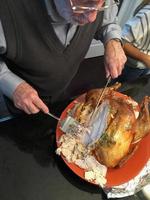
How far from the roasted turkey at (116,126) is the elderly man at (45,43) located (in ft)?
0.38

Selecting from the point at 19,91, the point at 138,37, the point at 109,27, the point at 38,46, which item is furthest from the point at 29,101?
the point at 138,37

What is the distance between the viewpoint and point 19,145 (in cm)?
85

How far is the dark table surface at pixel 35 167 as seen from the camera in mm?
787

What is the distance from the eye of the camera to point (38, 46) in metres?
0.86

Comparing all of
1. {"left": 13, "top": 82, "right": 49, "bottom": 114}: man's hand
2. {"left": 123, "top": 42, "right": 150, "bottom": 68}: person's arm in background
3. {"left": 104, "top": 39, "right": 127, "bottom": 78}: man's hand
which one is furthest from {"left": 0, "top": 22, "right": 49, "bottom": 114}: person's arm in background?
{"left": 123, "top": 42, "right": 150, "bottom": 68}: person's arm in background

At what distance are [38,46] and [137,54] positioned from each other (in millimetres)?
697

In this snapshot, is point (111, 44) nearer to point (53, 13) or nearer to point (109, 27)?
point (109, 27)

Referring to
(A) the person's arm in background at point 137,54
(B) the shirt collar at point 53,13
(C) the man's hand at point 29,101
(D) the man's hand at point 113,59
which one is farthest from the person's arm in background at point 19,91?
(A) the person's arm in background at point 137,54

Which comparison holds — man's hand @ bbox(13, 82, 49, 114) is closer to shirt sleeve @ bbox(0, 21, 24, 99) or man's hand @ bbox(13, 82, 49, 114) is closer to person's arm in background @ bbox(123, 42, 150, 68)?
shirt sleeve @ bbox(0, 21, 24, 99)

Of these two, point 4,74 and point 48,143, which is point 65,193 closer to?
point 48,143

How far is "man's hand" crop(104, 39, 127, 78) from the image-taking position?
990 mm

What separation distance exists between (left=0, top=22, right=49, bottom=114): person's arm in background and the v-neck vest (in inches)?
1.4

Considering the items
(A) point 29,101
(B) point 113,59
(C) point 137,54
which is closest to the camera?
(A) point 29,101

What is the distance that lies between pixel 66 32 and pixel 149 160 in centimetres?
47
